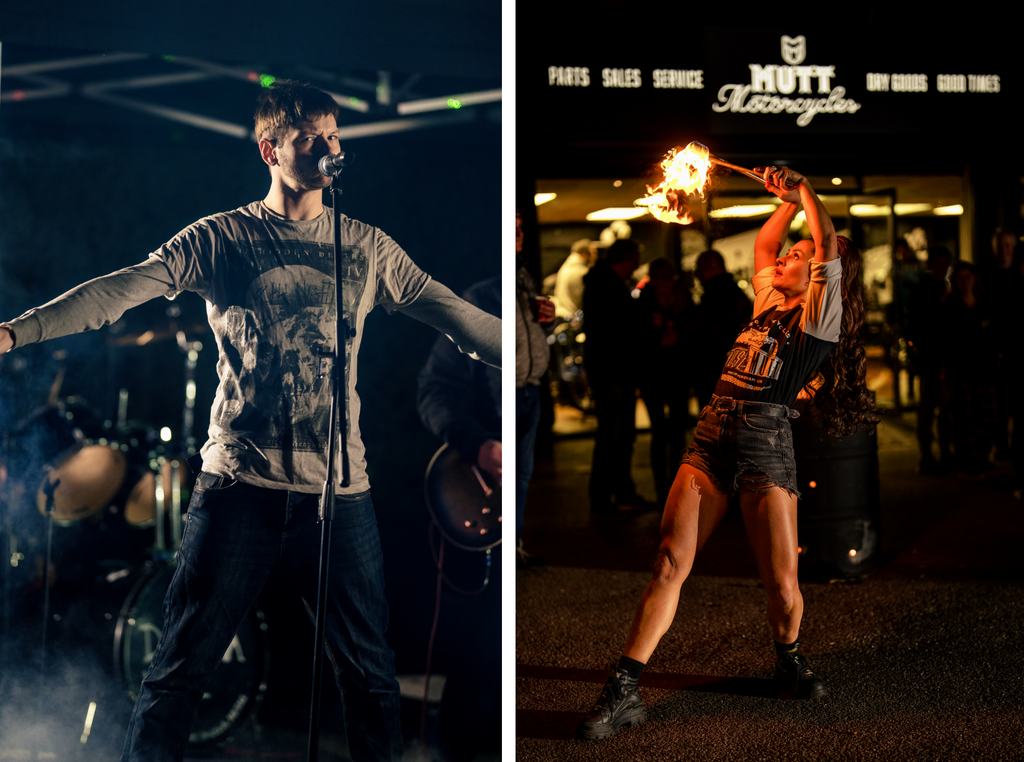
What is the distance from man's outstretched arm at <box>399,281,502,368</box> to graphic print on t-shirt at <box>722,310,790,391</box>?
4.59 feet

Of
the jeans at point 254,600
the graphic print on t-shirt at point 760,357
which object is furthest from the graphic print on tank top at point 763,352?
the jeans at point 254,600

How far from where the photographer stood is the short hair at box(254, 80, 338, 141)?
92.6 inches

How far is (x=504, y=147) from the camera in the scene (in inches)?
96.0

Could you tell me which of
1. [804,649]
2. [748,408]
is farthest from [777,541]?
[804,649]

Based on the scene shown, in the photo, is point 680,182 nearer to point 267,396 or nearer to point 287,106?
point 287,106

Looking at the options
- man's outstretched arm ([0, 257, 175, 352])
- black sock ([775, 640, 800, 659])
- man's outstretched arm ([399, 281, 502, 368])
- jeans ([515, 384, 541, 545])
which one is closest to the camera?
man's outstretched arm ([0, 257, 175, 352])

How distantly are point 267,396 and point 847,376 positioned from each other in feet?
8.37

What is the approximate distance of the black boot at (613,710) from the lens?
334 centimetres

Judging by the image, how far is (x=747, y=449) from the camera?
3402 mm

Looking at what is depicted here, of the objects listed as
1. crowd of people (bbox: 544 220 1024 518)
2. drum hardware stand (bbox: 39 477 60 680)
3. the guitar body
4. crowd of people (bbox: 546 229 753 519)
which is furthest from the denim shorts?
crowd of people (bbox: 546 229 753 519)

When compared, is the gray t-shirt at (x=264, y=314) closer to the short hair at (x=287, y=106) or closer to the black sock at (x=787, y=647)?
the short hair at (x=287, y=106)

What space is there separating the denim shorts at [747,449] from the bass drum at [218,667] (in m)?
1.78

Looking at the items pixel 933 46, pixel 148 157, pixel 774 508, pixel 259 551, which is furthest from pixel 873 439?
pixel 933 46

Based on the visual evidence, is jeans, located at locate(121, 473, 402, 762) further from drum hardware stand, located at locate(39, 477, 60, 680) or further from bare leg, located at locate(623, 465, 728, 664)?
bare leg, located at locate(623, 465, 728, 664)
